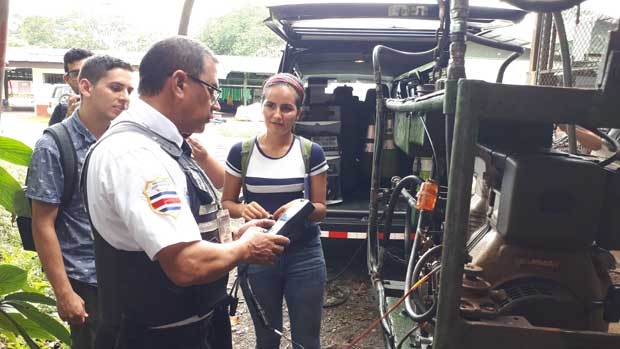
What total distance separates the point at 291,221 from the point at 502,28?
266 centimetres

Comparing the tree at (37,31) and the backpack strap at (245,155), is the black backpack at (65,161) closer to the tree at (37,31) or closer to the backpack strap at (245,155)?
the backpack strap at (245,155)

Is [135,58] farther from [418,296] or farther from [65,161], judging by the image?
[418,296]

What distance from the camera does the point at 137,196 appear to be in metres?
1.28

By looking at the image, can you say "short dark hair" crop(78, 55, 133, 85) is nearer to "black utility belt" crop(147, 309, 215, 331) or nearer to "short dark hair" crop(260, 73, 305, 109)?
"short dark hair" crop(260, 73, 305, 109)

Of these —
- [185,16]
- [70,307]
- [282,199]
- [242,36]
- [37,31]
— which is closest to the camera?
[70,307]

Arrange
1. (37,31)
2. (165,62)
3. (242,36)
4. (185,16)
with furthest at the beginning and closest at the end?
1. (37,31)
2. (242,36)
3. (185,16)
4. (165,62)

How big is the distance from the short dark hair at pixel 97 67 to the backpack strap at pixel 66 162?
0.35m

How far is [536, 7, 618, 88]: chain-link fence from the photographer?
162 inches

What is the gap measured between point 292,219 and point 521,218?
869mm

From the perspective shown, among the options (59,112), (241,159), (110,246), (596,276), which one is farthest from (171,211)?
(59,112)

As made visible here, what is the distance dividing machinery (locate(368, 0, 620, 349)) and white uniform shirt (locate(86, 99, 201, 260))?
847 millimetres

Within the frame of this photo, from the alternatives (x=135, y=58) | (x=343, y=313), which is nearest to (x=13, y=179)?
(x=343, y=313)

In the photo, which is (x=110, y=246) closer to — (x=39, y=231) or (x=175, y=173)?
(x=175, y=173)

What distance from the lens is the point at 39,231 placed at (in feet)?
6.37
